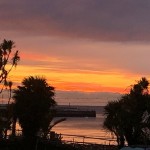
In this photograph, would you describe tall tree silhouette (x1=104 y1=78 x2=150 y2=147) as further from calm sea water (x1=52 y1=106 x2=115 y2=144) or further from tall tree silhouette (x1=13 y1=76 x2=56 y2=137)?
tall tree silhouette (x1=13 y1=76 x2=56 y2=137)

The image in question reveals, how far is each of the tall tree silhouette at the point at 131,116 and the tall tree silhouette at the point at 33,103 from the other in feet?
22.5

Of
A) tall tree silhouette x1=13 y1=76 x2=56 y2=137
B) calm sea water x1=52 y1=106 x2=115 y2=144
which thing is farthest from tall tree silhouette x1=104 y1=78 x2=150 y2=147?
tall tree silhouette x1=13 y1=76 x2=56 y2=137

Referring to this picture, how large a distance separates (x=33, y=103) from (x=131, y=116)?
8.85 meters

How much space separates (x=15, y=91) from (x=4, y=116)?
4214 millimetres

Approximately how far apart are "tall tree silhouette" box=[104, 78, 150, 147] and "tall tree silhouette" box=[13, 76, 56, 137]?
6862 mm

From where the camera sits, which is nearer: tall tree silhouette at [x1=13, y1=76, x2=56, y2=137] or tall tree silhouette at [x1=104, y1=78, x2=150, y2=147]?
tall tree silhouette at [x1=104, y1=78, x2=150, y2=147]

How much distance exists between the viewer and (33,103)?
137ft

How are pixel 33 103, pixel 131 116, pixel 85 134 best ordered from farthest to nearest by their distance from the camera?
1. pixel 85 134
2. pixel 33 103
3. pixel 131 116

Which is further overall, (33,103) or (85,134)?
(85,134)

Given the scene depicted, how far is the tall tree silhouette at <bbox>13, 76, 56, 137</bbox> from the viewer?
41.8 meters

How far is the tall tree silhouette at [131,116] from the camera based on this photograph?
120ft

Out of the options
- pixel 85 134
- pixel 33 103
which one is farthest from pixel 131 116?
pixel 85 134

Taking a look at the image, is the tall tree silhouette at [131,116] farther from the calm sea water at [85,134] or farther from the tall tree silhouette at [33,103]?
the tall tree silhouette at [33,103]

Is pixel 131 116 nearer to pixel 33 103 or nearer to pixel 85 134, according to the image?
pixel 33 103
